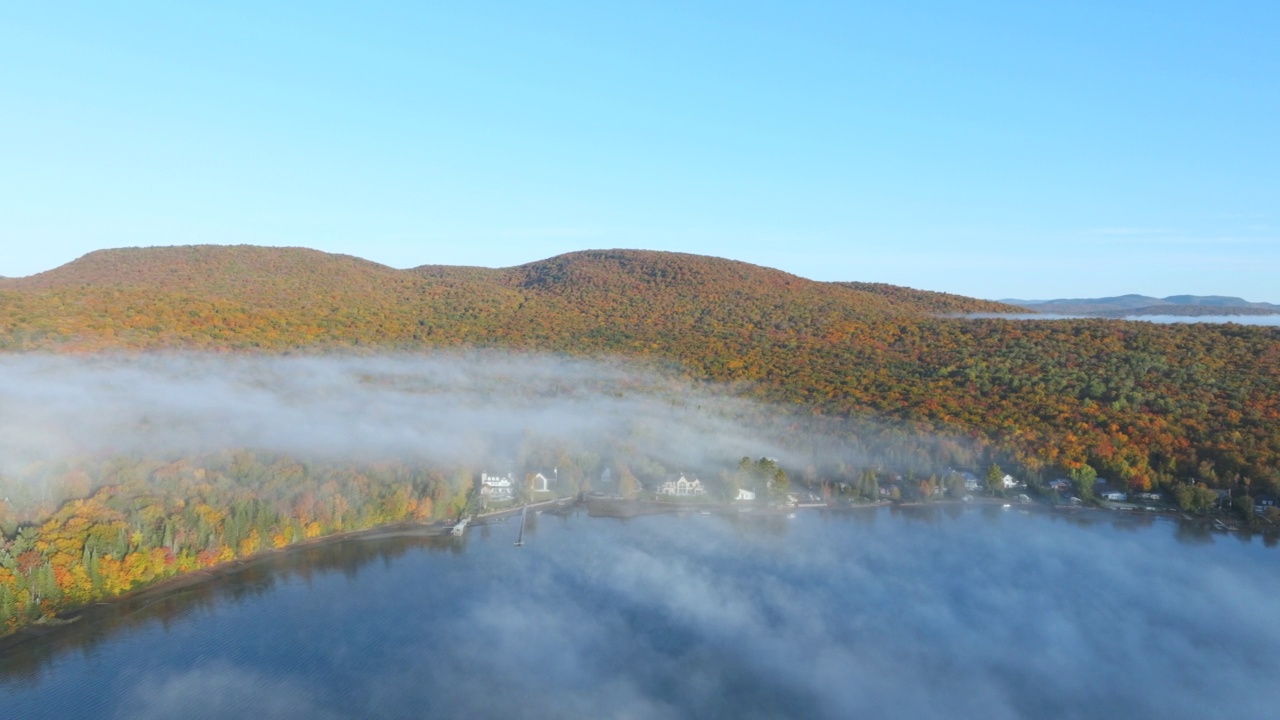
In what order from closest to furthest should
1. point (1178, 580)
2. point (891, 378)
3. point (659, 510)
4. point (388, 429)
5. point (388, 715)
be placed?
1. point (388, 715)
2. point (1178, 580)
3. point (659, 510)
4. point (388, 429)
5. point (891, 378)

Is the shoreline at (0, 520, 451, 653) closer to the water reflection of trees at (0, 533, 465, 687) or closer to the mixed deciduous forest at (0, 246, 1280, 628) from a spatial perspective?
→ the water reflection of trees at (0, 533, 465, 687)

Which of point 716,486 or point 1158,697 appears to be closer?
point 1158,697

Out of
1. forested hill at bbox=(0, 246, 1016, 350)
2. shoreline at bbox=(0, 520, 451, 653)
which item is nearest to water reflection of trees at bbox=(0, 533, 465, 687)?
shoreline at bbox=(0, 520, 451, 653)

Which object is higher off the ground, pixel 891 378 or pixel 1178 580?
pixel 891 378

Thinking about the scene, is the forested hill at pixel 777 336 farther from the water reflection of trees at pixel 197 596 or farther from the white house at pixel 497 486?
the water reflection of trees at pixel 197 596

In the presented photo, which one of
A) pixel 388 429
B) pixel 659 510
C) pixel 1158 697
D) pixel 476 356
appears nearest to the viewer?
pixel 1158 697

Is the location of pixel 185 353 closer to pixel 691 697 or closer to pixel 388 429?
pixel 388 429

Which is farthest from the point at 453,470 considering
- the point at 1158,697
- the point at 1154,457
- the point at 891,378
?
the point at 1154,457
